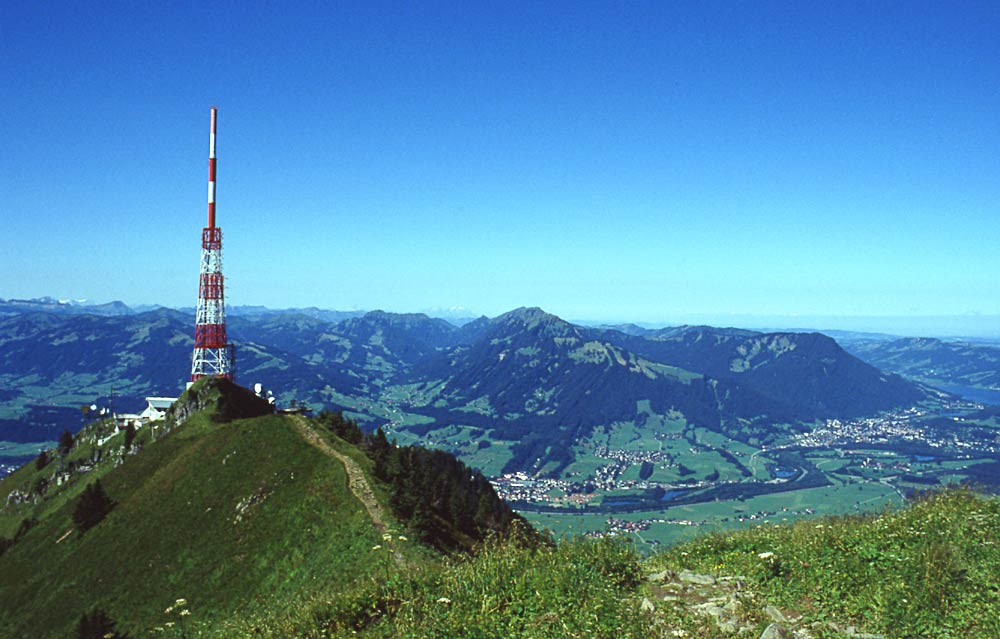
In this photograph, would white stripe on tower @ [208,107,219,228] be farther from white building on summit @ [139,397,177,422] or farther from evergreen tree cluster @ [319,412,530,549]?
evergreen tree cluster @ [319,412,530,549]

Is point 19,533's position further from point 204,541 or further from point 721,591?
point 721,591

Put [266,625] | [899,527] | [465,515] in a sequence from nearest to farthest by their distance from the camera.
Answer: [266,625] → [899,527] → [465,515]

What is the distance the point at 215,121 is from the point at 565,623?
105 m

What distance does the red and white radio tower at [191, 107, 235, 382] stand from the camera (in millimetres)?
91875

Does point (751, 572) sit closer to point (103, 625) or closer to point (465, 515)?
point (465, 515)

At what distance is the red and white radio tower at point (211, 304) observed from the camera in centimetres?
9188

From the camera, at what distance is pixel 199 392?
3140 inches

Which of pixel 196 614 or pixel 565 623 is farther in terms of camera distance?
pixel 196 614

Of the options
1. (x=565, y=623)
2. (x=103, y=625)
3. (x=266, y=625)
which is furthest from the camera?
(x=103, y=625)

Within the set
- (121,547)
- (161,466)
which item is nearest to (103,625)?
(121,547)

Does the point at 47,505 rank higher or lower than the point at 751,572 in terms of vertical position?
lower

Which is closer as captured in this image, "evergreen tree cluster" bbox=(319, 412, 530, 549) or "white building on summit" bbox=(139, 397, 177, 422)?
"evergreen tree cluster" bbox=(319, 412, 530, 549)

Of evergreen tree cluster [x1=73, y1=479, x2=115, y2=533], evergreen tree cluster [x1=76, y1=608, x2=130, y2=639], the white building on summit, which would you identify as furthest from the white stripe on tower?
evergreen tree cluster [x1=76, y1=608, x2=130, y2=639]

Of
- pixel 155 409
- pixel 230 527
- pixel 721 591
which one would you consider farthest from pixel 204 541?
pixel 155 409
